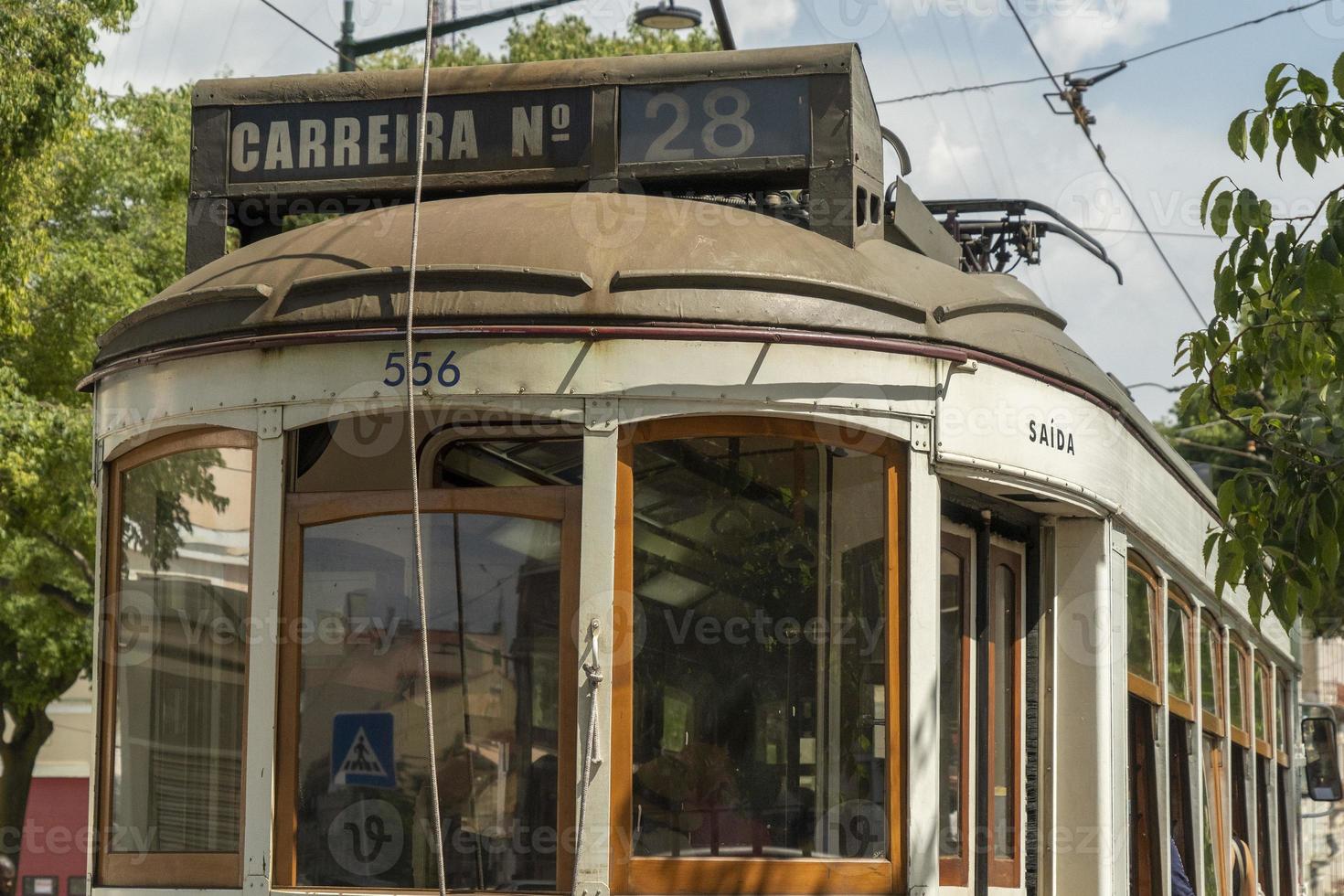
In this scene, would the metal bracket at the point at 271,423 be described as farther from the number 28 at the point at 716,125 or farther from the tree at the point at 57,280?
the tree at the point at 57,280

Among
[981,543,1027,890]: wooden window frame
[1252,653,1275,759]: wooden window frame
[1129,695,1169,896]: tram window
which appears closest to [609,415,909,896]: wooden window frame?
[981,543,1027,890]: wooden window frame

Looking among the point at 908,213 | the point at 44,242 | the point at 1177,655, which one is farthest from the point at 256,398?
the point at 44,242

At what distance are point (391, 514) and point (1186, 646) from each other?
3.62 m

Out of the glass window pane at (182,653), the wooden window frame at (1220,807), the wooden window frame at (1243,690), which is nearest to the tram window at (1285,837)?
the wooden window frame at (1243,690)

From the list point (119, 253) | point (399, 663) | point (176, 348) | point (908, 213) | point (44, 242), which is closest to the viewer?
point (399, 663)

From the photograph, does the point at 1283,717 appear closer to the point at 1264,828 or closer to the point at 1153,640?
the point at 1264,828

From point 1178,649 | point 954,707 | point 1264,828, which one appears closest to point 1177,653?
point 1178,649

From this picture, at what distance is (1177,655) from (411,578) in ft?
11.3

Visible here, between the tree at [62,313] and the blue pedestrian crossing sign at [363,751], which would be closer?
the blue pedestrian crossing sign at [363,751]

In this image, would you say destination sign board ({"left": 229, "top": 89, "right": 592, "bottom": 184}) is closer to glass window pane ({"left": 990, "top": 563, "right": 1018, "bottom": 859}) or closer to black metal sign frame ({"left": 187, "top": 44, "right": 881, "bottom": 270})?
black metal sign frame ({"left": 187, "top": 44, "right": 881, "bottom": 270})

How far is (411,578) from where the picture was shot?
488cm

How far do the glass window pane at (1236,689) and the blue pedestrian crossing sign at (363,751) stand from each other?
15.3ft

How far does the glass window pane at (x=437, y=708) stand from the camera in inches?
186

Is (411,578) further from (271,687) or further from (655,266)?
(655,266)
